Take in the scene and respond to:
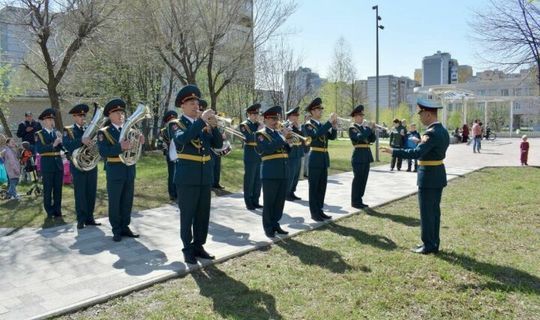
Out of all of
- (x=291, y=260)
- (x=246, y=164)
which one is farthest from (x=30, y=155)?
(x=291, y=260)

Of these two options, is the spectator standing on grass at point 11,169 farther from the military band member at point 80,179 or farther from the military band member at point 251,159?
the military band member at point 251,159

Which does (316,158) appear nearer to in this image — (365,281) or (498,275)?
(365,281)

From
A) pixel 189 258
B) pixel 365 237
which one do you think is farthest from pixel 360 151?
pixel 189 258

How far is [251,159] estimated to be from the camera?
1036 centimetres

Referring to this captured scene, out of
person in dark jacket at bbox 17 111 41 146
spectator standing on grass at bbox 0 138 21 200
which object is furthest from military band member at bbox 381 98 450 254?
person in dark jacket at bbox 17 111 41 146

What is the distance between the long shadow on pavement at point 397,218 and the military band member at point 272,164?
2.59m

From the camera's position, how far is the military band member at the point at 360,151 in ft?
31.4

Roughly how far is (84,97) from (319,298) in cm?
2464

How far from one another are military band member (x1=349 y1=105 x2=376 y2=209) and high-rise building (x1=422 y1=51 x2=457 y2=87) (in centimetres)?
12775

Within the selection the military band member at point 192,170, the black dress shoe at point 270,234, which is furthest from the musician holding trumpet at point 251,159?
the military band member at point 192,170

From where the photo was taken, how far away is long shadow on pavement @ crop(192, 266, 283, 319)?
4.73 metres

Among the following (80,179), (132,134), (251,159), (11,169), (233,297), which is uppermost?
(132,134)

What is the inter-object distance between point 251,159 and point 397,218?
10.9 ft

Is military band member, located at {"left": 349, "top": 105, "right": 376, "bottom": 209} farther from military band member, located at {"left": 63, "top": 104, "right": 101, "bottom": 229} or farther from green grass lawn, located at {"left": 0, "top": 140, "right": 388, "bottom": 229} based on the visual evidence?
military band member, located at {"left": 63, "top": 104, "right": 101, "bottom": 229}
